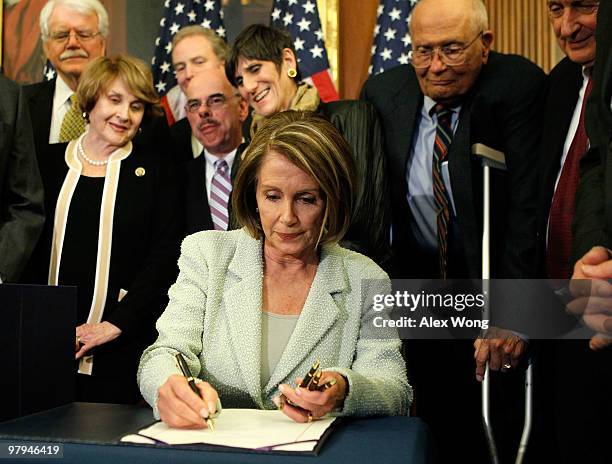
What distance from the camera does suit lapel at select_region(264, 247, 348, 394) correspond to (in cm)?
206

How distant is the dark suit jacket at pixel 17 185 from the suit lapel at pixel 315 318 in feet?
4.94

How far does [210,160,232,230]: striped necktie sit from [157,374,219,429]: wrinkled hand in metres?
1.84

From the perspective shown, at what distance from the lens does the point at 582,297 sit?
61.6 inches

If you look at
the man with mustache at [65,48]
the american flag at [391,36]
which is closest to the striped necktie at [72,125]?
the man with mustache at [65,48]

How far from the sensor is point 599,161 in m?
1.85

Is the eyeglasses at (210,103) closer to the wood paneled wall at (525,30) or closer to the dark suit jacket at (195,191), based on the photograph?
the dark suit jacket at (195,191)

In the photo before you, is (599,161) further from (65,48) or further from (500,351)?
(65,48)

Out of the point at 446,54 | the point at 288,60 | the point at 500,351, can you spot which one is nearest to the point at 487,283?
the point at 500,351

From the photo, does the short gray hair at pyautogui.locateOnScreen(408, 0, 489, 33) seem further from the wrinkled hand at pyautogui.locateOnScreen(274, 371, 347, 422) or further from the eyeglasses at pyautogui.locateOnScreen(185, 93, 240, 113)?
the wrinkled hand at pyautogui.locateOnScreen(274, 371, 347, 422)

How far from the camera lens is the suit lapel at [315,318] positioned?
2064 millimetres

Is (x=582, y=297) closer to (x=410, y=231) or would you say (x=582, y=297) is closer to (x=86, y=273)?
(x=410, y=231)

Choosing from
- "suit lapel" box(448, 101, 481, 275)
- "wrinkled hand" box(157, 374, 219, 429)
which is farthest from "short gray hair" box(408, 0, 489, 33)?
"wrinkled hand" box(157, 374, 219, 429)

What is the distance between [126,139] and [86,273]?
63 cm

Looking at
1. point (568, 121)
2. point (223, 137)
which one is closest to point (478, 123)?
point (568, 121)
